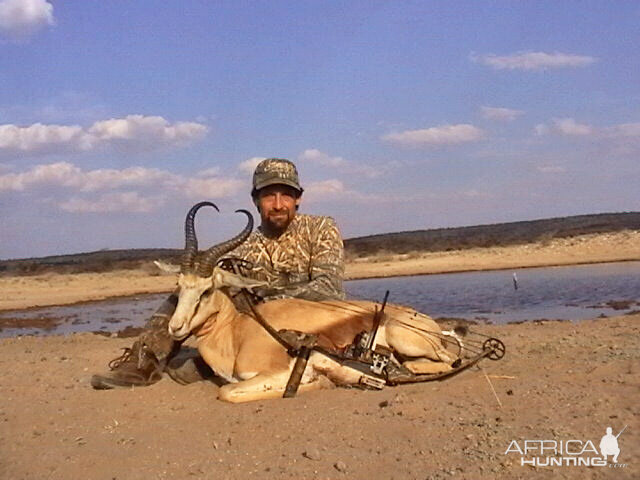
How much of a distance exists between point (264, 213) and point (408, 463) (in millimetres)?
4695

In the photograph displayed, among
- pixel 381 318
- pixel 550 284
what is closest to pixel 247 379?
pixel 381 318

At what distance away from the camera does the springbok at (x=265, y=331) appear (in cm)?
764

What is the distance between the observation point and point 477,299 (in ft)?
71.3

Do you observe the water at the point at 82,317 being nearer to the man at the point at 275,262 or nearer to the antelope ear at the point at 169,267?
the man at the point at 275,262

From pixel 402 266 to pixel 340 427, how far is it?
3573 cm

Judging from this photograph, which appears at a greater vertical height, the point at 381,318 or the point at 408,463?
the point at 381,318

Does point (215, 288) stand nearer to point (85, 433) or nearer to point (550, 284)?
point (85, 433)

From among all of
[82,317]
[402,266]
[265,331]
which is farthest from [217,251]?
[402,266]

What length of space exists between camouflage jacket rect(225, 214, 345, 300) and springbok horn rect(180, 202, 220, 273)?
115 cm

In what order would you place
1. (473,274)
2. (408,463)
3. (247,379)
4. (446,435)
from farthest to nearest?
(473,274)
(247,379)
(446,435)
(408,463)

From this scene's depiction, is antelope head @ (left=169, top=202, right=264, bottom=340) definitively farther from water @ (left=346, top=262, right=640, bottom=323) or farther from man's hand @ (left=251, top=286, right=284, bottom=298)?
water @ (left=346, top=262, right=640, bottom=323)

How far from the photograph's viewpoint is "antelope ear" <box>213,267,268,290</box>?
26.3 ft

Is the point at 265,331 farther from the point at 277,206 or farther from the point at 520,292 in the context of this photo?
the point at 520,292

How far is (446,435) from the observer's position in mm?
5688
